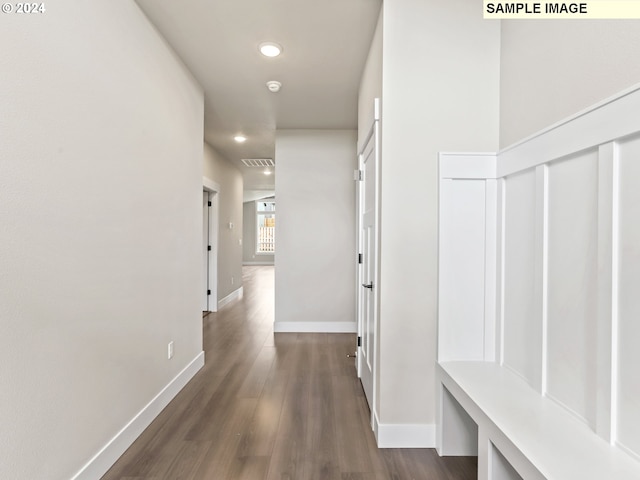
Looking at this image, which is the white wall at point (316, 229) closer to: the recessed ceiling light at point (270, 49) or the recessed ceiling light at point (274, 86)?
the recessed ceiling light at point (274, 86)

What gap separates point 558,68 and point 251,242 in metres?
13.1

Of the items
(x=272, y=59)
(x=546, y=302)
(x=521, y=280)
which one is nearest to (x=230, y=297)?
(x=272, y=59)

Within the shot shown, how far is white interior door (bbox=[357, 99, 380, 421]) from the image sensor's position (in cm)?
210

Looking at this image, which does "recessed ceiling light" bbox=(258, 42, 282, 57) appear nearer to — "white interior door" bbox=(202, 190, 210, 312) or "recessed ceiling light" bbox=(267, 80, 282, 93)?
"recessed ceiling light" bbox=(267, 80, 282, 93)

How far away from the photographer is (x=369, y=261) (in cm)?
247

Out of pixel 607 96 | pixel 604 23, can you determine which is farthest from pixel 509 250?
pixel 604 23

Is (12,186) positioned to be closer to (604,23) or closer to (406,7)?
(406,7)

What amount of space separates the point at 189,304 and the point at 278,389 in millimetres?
1033

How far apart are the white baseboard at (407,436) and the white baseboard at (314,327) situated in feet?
8.01

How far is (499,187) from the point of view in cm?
187

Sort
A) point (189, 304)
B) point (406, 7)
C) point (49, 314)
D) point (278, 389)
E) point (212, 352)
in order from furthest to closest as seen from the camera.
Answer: point (212, 352), point (189, 304), point (278, 389), point (406, 7), point (49, 314)

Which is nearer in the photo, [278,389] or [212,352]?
[278,389]

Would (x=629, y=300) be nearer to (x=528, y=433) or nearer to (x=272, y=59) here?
(x=528, y=433)

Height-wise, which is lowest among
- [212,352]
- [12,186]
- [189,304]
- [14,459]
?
[212,352]
